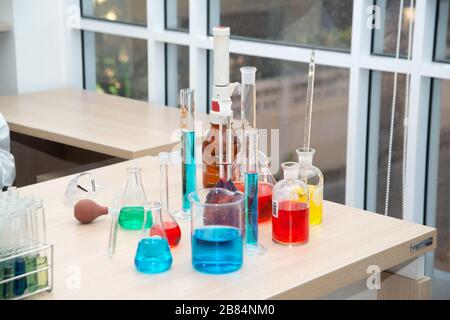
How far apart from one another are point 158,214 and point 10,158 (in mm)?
1110

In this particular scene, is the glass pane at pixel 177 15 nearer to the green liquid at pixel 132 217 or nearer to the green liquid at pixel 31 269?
the green liquid at pixel 132 217

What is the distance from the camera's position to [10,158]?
2.62 metres

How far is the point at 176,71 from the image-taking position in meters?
3.61

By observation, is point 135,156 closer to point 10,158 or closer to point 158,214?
point 10,158

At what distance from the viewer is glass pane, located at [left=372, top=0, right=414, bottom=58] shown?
9.06 ft

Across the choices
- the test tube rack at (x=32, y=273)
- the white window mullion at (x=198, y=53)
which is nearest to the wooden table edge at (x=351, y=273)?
→ the test tube rack at (x=32, y=273)

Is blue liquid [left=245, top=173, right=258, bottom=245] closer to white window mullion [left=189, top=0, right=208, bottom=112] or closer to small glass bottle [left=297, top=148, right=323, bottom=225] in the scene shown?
small glass bottle [left=297, top=148, right=323, bottom=225]

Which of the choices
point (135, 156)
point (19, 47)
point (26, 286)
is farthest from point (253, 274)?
point (19, 47)

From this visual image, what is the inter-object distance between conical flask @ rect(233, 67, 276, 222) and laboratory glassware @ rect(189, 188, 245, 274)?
0.21 m

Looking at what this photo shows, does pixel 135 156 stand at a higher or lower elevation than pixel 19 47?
lower

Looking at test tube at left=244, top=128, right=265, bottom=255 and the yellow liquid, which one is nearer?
test tube at left=244, top=128, right=265, bottom=255

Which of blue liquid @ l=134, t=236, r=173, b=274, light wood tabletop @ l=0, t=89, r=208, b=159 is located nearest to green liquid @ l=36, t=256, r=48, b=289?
blue liquid @ l=134, t=236, r=173, b=274

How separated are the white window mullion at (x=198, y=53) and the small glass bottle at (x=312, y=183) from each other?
1614 mm

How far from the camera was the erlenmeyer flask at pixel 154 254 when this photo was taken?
161 centimetres
